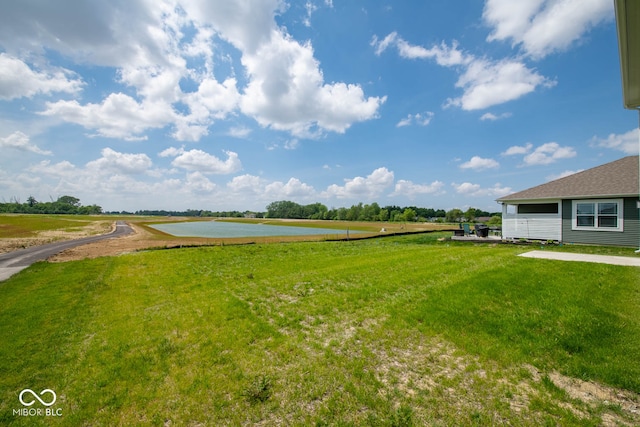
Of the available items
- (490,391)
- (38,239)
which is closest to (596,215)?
(490,391)

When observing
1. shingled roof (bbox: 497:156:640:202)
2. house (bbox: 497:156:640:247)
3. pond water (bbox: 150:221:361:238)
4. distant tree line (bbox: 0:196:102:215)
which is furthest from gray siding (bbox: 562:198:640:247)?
distant tree line (bbox: 0:196:102:215)

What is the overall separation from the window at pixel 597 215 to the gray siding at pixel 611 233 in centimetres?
23

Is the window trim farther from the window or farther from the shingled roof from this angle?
the shingled roof

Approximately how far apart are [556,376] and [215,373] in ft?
16.5

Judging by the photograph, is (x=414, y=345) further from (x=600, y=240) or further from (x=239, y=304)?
(x=600, y=240)

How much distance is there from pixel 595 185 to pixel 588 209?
149 centimetres

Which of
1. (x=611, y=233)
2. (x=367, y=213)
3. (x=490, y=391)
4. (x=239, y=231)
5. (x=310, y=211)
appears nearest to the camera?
(x=490, y=391)

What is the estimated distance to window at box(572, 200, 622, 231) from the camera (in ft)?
46.8

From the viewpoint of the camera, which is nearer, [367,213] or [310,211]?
[367,213]

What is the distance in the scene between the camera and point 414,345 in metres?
4.55

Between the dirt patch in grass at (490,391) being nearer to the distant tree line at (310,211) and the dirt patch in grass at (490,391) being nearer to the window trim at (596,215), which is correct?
the window trim at (596,215)

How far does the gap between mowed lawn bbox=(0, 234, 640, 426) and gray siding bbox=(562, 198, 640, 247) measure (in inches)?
333

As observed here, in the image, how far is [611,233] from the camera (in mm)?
14414

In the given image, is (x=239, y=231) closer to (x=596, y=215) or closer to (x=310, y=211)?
(x=596, y=215)
